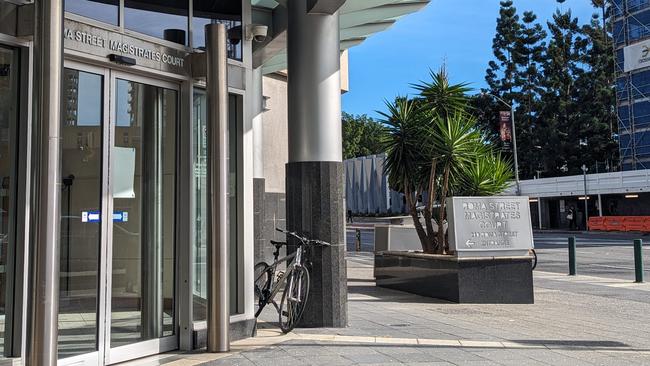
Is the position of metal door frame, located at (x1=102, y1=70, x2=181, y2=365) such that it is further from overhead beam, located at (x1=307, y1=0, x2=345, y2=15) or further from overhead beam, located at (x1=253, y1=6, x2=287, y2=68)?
overhead beam, located at (x1=253, y1=6, x2=287, y2=68)

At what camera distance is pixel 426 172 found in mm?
12750

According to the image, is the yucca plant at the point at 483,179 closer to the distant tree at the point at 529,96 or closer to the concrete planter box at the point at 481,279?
the concrete planter box at the point at 481,279

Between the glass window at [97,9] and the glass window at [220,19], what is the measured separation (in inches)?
37.5

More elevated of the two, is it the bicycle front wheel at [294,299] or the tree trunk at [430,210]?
the tree trunk at [430,210]

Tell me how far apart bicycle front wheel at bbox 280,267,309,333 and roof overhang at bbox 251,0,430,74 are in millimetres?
3297

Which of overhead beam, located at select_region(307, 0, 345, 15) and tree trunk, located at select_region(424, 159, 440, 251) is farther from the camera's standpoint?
tree trunk, located at select_region(424, 159, 440, 251)

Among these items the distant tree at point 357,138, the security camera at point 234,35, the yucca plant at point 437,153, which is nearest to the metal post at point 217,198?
the security camera at point 234,35

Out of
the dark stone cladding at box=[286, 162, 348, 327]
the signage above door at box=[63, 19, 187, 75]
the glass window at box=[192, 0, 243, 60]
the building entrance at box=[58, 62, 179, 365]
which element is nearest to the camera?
the signage above door at box=[63, 19, 187, 75]

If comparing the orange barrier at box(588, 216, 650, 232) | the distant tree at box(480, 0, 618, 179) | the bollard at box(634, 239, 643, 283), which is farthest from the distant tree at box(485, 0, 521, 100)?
the bollard at box(634, 239, 643, 283)

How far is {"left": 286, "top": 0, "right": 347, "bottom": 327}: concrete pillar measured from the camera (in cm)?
783

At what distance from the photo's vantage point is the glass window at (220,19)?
675cm

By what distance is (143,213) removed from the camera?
6.27 metres

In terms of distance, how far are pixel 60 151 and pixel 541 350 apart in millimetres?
5255

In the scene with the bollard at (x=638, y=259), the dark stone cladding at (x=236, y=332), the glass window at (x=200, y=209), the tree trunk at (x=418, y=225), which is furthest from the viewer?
the bollard at (x=638, y=259)
